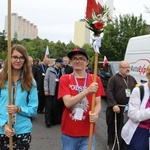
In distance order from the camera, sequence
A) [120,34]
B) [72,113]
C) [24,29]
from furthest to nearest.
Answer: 1. [24,29]
2. [120,34]
3. [72,113]

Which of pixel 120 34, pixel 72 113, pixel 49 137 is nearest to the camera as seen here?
pixel 72 113

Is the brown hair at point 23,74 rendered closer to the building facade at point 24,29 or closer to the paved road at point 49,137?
the paved road at point 49,137

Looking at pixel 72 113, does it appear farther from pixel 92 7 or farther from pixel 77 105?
pixel 92 7

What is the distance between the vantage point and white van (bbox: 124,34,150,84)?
25.4ft

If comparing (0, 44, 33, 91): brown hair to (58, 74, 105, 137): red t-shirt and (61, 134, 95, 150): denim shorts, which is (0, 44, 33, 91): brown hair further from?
(61, 134, 95, 150): denim shorts

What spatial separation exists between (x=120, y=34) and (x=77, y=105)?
24.7 m

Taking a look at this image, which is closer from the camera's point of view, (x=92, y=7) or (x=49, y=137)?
(x=92, y=7)

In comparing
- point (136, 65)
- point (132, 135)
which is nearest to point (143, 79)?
point (136, 65)

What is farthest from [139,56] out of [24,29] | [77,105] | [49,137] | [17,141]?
[24,29]

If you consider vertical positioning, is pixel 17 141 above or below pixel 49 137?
above

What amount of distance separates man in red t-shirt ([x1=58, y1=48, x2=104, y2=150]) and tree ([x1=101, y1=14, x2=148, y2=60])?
2264 cm

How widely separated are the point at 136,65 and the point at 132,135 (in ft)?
16.8

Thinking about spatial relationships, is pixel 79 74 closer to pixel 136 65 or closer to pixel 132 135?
pixel 132 135

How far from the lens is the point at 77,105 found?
10.3 ft
